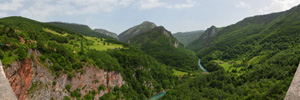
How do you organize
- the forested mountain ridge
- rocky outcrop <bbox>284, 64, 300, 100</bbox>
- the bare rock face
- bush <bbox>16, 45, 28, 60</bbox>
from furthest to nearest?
1. bush <bbox>16, 45, 28, 60</bbox>
2. the forested mountain ridge
3. the bare rock face
4. rocky outcrop <bbox>284, 64, 300, 100</bbox>

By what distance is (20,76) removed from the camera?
3697 centimetres

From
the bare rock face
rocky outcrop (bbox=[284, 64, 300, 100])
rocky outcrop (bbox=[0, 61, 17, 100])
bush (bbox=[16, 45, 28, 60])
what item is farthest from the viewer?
bush (bbox=[16, 45, 28, 60])

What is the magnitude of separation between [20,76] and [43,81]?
9.10 metres

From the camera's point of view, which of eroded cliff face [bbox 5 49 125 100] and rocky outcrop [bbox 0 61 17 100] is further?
eroded cliff face [bbox 5 49 125 100]

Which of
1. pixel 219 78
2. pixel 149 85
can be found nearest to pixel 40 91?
pixel 149 85

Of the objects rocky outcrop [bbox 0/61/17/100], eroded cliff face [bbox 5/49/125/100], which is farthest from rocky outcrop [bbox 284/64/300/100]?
eroded cliff face [bbox 5/49/125/100]

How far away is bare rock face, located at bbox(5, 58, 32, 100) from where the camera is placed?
111ft

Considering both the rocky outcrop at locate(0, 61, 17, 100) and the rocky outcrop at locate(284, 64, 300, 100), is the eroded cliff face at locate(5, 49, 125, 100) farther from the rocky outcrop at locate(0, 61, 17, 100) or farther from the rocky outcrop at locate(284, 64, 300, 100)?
the rocky outcrop at locate(284, 64, 300, 100)

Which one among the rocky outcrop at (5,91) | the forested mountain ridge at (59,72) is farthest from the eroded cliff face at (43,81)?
the rocky outcrop at (5,91)

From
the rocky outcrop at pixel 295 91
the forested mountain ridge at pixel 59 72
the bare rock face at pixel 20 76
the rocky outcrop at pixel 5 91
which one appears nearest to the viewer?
the rocky outcrop at pixel 295 91

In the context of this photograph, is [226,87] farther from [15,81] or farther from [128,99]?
[15,81]

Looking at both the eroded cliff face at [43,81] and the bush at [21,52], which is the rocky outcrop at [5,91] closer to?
the eroded cliff face at [43,81]

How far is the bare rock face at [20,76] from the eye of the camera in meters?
33.9

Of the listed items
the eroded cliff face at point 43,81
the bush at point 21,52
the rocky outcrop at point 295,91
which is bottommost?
the eroded cliff face at point 43,81
